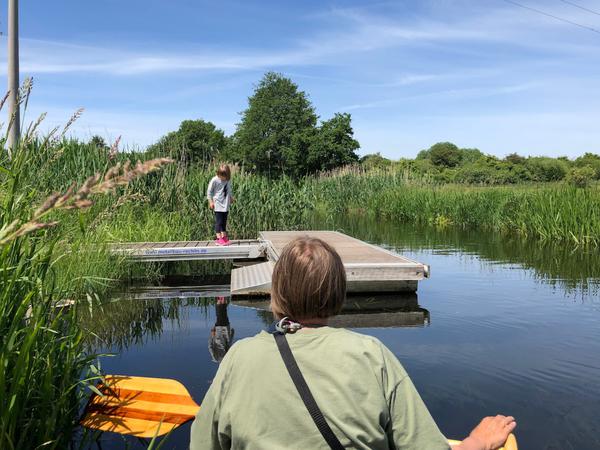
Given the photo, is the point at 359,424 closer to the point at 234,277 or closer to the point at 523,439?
the point at 523,439

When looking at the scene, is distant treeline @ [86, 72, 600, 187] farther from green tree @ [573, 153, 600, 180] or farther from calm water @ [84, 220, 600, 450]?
calm water @ [84, 220, 600, 450]

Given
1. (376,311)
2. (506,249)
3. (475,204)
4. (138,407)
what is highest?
(475,204)

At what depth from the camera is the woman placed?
1.43 metres

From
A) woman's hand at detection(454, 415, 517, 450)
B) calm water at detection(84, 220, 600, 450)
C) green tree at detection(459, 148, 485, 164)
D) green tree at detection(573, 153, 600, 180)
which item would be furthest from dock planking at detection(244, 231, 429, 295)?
green tree at detection(459, 148, 485, 164)

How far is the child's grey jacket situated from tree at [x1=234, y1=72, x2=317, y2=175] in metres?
42.6

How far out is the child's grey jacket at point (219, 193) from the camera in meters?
10.1

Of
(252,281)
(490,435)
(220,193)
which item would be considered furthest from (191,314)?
(490,435)

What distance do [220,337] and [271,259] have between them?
2.87 metres

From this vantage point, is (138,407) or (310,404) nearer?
(310,404)

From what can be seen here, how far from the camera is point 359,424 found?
1.43 meters

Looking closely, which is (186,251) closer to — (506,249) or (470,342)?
(470,342)

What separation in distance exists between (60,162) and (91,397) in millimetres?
8442

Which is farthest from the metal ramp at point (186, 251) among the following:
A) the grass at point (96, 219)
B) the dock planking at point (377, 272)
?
the dock planking at point (377, 272)

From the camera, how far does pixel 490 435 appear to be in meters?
1.83
